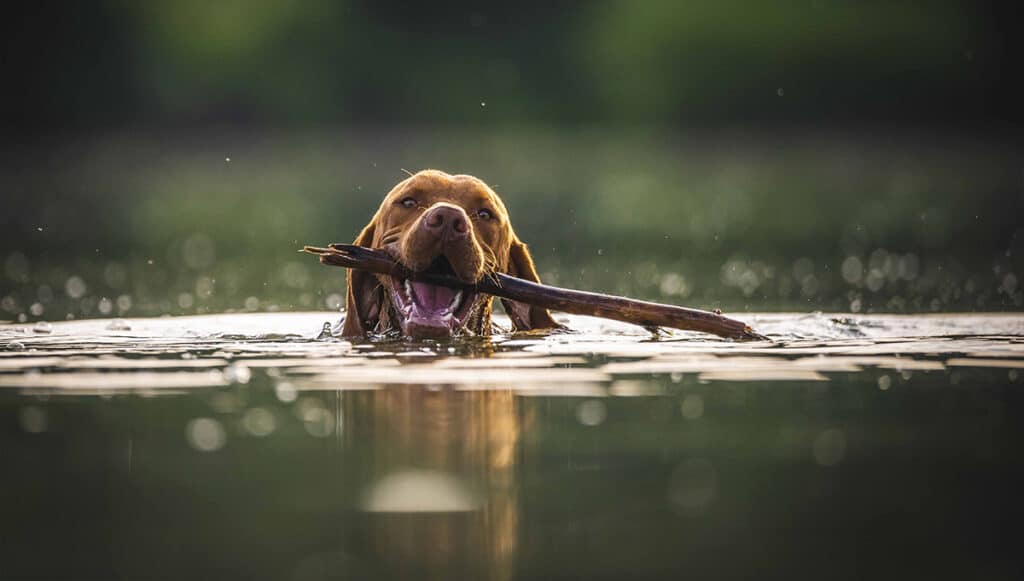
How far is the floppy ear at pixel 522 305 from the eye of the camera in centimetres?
774

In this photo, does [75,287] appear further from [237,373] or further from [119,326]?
[237,373]

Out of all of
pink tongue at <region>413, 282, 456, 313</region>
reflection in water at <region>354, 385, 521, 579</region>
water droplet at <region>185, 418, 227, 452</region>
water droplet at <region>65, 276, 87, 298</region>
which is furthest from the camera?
water droplet at <region>65, 276, 87, 298</region>

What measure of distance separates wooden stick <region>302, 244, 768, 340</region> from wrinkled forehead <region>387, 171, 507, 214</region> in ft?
→ 2.15

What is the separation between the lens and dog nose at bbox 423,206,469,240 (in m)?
6.43

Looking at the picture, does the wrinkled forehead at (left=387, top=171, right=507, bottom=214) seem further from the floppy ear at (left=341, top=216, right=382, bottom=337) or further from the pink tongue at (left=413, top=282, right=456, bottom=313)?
the pink tongue at (left=413, top=282, right=456, bottom=313)

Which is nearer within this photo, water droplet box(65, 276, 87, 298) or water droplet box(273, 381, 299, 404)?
water droplet box(273, 381, 299, 404)

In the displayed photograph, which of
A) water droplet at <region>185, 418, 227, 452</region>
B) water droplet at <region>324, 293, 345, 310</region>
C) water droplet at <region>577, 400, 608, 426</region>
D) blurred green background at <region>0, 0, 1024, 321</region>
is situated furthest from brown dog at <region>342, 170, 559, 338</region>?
blurred green background at <region>0, 0, 1024, 321</region>

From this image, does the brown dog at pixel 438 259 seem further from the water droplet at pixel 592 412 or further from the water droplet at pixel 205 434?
the water droplet at pixel 205 434

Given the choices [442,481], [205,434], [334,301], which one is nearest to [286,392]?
[205,434]

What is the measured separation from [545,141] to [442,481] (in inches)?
1031

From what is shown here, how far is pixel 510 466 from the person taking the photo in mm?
3459

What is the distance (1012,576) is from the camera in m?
2.53

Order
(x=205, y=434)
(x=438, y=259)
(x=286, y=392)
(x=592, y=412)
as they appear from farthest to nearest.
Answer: (x=438, y=259)
(x=286, y=392)
(x=592, y=412)
(x=205, y=434)

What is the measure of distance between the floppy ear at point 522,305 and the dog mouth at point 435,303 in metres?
0.84
